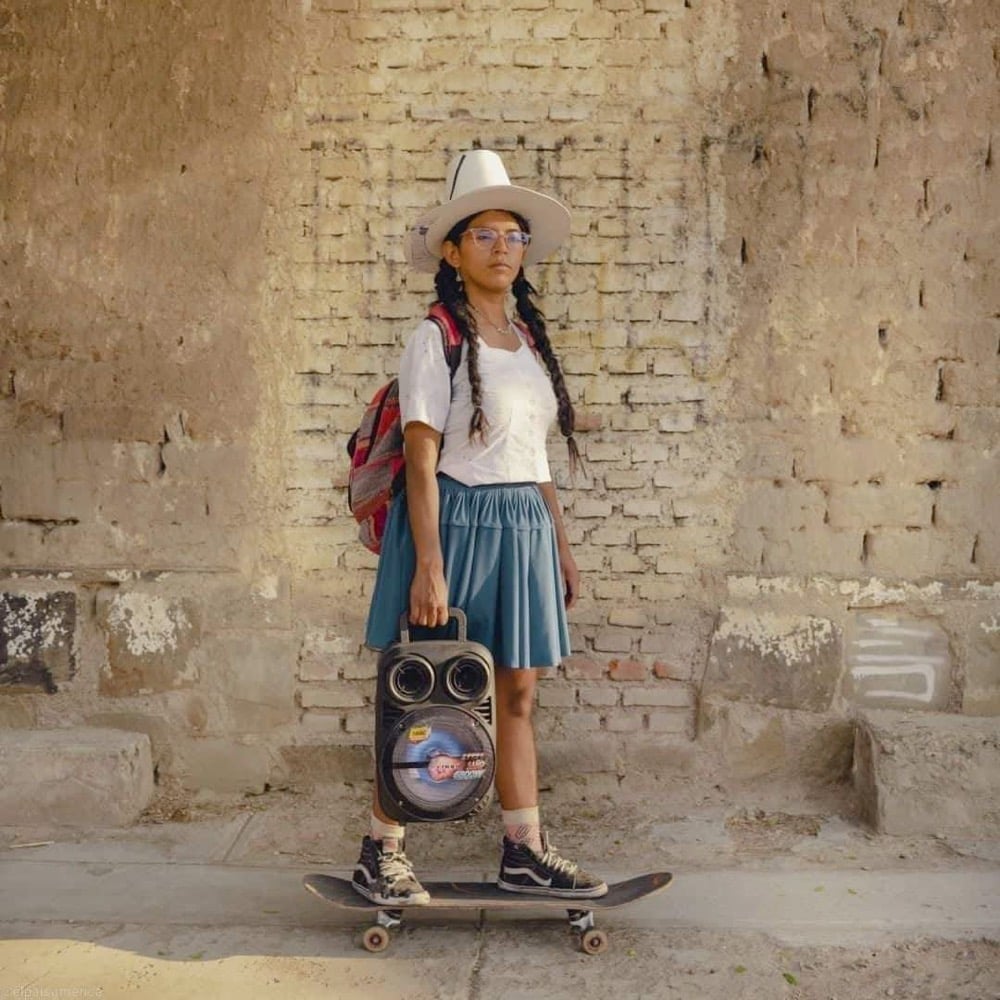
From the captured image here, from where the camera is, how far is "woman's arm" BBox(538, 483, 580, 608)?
3.16 meters

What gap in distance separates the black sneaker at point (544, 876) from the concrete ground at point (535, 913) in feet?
0.40

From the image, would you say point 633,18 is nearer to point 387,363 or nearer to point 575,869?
point 387,363

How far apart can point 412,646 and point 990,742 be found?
194 cm

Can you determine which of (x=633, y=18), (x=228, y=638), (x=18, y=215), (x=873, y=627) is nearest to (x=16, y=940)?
(x=228, y=638)

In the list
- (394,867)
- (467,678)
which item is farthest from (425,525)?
(394,867)

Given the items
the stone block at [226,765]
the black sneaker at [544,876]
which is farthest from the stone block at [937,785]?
the stone block at [226,765]

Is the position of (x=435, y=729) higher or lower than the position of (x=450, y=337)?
lower

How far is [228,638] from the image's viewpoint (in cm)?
388

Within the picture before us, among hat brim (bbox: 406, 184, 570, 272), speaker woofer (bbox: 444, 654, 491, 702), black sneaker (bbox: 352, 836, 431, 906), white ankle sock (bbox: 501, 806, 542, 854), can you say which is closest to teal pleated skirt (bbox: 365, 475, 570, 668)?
speaker woofer (bbox: 444, 654, 491, 702)

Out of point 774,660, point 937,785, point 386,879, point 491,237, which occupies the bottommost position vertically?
point 386,879

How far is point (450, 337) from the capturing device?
9.59 feet

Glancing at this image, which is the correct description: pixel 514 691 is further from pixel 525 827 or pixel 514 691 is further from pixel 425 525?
pixel 425 525

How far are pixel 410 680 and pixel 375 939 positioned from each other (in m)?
0.66

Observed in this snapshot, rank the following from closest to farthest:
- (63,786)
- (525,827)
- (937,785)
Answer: (525,827), (937,785), (63,786)
